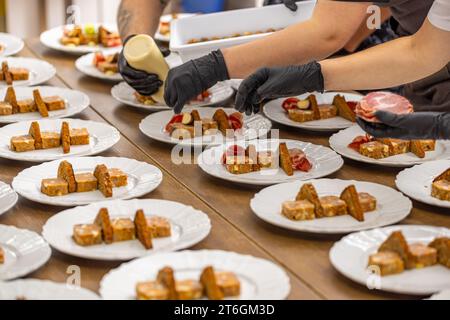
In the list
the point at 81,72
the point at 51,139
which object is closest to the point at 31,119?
the point at 51,139

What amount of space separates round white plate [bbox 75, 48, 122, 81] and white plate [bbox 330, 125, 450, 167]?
3.31 ft

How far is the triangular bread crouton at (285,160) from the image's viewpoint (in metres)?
2.31

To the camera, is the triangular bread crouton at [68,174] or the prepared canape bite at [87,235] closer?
the prepared canape bite at [87,235]

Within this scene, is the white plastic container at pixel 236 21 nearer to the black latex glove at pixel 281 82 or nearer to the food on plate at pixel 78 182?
the black latex glove at pixel 281 82

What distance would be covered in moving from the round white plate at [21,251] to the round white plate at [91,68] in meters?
1.38

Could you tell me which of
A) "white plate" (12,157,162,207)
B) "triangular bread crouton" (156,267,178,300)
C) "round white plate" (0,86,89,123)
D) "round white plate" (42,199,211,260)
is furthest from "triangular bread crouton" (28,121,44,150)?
"triangular bread crouton" (156,267,178,300)

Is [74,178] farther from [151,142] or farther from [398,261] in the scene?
[398,261]

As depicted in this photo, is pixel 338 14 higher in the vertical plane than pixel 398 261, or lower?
higher

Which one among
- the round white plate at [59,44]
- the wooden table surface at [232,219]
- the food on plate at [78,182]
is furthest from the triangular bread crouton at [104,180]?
the round white plate at [59,44]

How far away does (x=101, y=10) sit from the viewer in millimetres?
6309

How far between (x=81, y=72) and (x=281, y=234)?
165cm

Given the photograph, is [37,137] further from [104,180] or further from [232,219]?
[232,219]

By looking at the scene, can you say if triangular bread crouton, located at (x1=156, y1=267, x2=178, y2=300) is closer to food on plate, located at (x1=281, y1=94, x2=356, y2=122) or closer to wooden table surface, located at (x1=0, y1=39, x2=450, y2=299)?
wooden table surface, located at (x1=0, y1=39, x2=450, y2=299)
